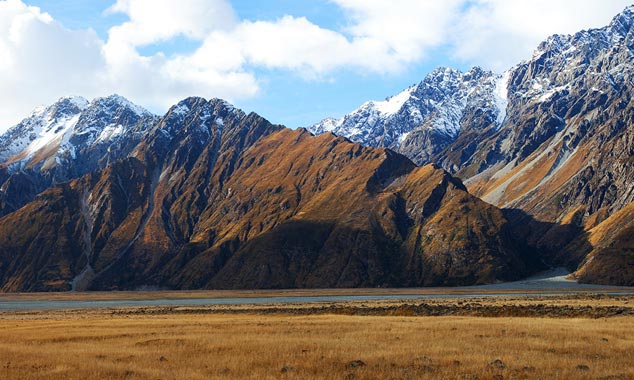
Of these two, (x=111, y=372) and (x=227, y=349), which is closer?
(x=111, y=372)

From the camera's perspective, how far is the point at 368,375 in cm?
3291

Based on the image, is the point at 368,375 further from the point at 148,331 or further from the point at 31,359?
the point at 148,331

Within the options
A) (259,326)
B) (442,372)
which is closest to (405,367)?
(442,372)

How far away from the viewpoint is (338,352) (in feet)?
135

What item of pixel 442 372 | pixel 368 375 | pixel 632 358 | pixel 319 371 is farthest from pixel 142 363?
pixel 632 358

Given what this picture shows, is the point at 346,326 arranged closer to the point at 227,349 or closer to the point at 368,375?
the point at 227,349

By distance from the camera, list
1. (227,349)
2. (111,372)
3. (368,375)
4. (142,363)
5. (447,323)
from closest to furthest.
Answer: (368,375) → (111,372) → (142,363) → (227,349) → (447,323)

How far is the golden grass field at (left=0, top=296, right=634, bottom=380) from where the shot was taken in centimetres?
3375

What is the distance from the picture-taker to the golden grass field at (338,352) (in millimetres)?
33750

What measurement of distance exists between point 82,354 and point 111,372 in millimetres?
9427

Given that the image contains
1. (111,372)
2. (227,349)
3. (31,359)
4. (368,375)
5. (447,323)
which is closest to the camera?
(368,375)

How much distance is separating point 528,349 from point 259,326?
102 ft

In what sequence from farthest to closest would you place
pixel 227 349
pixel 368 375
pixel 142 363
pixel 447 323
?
pixel 447 323 → pixel 227 349 → pixel 142 363 → pixel 368 375

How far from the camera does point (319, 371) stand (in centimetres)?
3453
